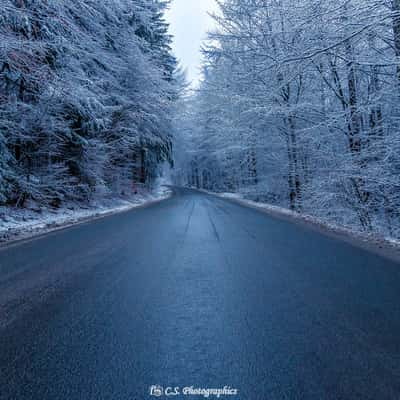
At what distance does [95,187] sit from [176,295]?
11524 mm

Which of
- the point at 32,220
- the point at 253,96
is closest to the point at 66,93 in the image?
the point at 32,220

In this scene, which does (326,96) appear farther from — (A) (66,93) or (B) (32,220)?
(B) (32,220)

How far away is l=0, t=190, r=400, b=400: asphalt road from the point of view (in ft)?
4.47

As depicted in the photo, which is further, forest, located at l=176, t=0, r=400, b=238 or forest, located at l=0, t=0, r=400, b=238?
forest, located at l=0, t=0, r=400, b=238

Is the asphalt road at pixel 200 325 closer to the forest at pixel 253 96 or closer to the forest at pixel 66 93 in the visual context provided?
the forest at pixel 253 96

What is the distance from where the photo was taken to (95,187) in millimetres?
12727

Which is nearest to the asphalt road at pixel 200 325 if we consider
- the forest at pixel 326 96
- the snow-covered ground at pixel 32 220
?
the snow-covered ground at pixel 32 220

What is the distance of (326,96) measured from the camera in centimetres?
886

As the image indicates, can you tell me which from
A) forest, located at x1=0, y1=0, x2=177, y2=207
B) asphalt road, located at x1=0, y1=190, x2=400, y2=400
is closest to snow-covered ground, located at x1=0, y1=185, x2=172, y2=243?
forest, located at x1=0, y1=0, x2=177, y2=207

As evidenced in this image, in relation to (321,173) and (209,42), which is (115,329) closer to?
(321,173)

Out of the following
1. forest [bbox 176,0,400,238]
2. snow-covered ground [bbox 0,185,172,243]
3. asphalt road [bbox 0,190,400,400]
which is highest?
forest [bbox 176,0,400,238]

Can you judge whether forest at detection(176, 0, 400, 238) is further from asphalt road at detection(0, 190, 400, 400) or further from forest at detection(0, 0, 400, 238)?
asphalt road at detection(0, 190, 400, 400)

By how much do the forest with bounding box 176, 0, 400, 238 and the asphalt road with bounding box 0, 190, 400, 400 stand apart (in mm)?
3906

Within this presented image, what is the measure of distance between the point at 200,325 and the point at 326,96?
945cm
